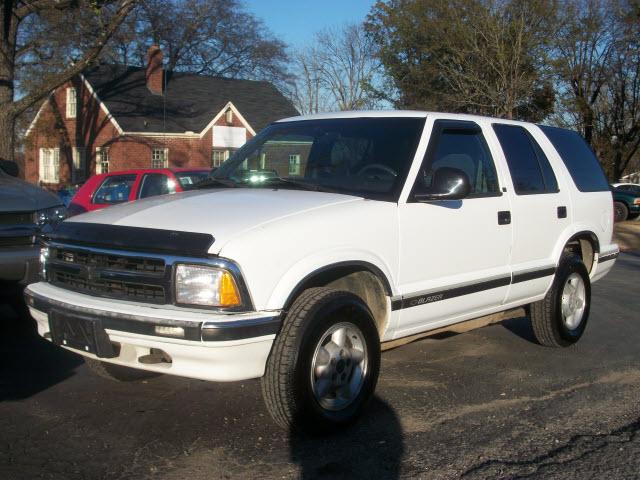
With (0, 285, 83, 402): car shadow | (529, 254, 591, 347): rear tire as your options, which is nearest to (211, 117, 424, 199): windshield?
(0, 285, 83, 402): car shadow

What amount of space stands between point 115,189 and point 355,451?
9.12 metres

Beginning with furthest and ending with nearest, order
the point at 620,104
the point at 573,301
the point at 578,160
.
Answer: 1. the point at 620,104
2. the point at 578,160
3. the point at 573,301

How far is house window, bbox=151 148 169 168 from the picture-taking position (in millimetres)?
33406

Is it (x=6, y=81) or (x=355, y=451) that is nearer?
(x=355, y=451)

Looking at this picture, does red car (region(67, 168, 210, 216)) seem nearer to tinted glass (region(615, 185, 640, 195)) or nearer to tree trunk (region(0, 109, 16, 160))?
tree trunk (region(0, 109, 16, 160))

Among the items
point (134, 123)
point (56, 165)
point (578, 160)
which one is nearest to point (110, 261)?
point (578, 160)

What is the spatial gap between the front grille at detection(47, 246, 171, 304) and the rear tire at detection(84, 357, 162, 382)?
734 millimetres

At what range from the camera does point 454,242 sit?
472 centimetres

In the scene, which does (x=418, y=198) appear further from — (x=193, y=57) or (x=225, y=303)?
(x=193, y=57)

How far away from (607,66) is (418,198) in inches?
1413

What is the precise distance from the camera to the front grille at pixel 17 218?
6.39 metres

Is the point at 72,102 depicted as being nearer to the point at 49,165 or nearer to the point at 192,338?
the point at 49,165

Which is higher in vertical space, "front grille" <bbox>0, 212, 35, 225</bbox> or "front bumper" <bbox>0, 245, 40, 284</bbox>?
"front grille" <bbox>0, 212, 35, 225</bbox>

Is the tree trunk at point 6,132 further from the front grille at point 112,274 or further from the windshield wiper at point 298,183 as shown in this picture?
the front grille at point 112,274
